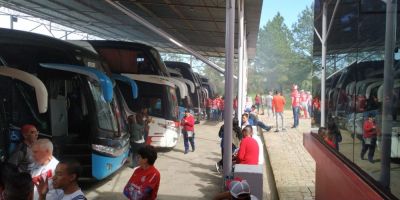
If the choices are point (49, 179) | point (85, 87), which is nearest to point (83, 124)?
point (85, 87)

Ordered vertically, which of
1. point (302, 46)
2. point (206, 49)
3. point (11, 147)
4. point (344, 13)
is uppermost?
point (302, 46)

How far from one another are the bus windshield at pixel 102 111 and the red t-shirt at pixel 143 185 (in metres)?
4.12

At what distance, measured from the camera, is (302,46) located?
83.7 m

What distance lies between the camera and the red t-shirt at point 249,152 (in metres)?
7.98

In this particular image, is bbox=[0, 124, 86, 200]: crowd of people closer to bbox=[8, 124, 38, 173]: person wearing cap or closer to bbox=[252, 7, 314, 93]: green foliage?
bbox=[8, 124, 38, 173]: person wearing cap

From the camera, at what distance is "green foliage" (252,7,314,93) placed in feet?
251

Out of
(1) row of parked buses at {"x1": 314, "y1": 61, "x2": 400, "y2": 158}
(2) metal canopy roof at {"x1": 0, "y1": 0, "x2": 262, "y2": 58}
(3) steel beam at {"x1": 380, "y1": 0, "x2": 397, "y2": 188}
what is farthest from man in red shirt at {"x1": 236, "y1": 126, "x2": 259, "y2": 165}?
(2) metal canopy roof at {"x1": 0, "y1": 0, "x2": 262, "y2": 58}

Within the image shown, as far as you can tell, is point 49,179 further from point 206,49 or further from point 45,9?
point 206,49

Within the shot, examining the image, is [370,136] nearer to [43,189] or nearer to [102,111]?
[43,189]

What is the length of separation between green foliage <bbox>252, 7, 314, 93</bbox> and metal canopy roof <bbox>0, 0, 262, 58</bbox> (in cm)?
5391

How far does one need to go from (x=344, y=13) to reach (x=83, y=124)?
5.62 m

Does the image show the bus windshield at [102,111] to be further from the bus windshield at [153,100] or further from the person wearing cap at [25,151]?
the bus windshield at [153,100]

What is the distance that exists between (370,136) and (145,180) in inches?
92.6

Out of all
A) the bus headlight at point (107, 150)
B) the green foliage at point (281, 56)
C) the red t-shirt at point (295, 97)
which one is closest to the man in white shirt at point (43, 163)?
the bus headlight at point (107, 150)
